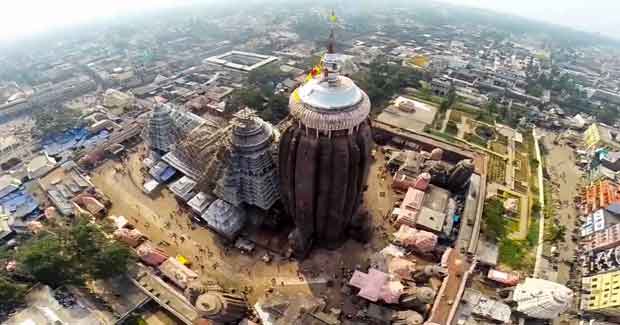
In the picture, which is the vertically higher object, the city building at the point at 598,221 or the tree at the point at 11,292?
the city building at the point at 598,221

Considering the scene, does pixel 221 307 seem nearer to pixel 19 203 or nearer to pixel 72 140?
pixel 19 203

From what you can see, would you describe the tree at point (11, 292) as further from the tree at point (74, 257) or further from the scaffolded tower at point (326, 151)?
the scaffolded tower at point (326, 151)

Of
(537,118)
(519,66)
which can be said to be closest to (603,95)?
(519,66)

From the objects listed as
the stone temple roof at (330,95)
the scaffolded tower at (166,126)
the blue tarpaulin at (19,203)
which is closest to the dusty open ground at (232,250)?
the scaffolded tower at (166,126)

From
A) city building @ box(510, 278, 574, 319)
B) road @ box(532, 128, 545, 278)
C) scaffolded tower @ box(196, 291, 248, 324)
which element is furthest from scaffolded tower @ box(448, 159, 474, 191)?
scaffolded tower @ box(196, 291, 248, 324)

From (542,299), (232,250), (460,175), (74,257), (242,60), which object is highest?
(242,60)

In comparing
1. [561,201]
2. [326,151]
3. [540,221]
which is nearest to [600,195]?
[561,201]

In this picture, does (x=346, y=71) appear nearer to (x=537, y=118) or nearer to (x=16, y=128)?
(x=537, y=118)

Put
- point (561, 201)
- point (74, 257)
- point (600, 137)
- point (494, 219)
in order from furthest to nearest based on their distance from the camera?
1. point (600, 137)
2. point (561, 201)
3. point (494, 219)
4. point (74, 257)
